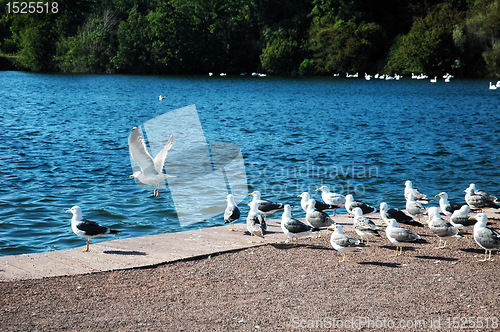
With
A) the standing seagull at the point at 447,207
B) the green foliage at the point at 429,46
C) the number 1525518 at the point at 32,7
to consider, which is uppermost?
the number 1525518 at the point at 32,7

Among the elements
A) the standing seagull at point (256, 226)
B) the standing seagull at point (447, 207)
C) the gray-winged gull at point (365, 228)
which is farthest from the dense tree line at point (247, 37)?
the standing seagull at point (256, 226)

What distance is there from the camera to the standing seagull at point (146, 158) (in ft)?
38.4

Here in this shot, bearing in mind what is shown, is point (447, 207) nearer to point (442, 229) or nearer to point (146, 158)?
point (442, 229)

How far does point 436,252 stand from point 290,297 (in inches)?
129

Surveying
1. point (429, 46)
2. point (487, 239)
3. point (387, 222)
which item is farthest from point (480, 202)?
point (429, 46)

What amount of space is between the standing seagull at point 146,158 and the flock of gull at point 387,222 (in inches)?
66.0

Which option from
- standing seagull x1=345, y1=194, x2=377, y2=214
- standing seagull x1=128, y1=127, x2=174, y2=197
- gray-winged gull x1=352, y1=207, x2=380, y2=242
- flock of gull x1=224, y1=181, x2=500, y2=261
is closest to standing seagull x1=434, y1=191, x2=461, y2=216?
flock of gull x1=224, y1=181, x2=500, y2=261

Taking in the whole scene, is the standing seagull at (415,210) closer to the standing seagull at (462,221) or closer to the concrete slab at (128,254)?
the standing seagull at (462,221)

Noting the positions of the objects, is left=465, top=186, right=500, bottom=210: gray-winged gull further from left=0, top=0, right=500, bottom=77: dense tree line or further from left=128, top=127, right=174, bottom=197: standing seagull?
left=0, top=0, right=500, bottom=77: dense tree line

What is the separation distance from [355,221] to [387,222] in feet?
1.92

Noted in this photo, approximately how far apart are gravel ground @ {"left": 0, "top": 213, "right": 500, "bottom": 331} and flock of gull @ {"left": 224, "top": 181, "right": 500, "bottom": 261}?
0.31m

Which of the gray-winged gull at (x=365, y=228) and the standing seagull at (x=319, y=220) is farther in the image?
the standing seagull at (x=319, y=220)

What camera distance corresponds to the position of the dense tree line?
3009 inches

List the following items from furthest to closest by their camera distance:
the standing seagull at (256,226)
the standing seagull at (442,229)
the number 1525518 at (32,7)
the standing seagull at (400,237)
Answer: the number 1525518 at (32,7) < the standing seagull at (256,226) < the standing seagull at (442,229) < the standing seagull at (400,237)
